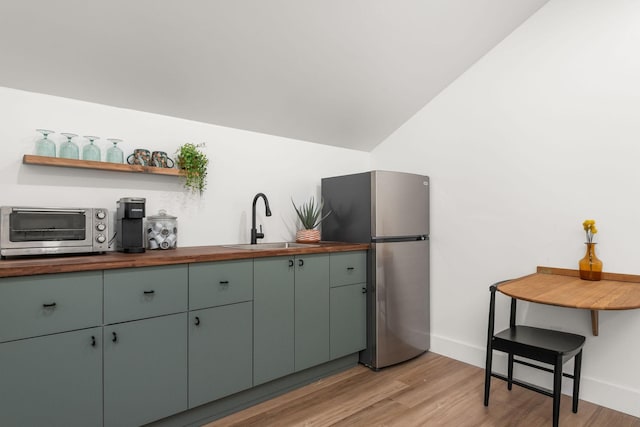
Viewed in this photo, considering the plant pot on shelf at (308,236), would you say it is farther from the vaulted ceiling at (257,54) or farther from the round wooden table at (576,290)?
the round wooden table at (576,290)

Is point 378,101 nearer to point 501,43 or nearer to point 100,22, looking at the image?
point 501,43

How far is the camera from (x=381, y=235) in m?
2.84

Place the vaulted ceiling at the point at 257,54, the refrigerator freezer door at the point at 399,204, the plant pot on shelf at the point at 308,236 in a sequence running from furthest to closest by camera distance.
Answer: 1. the plant pot on shelf at the point at 308,236
2. the refrigerator freezer door at the point at 399,204
3. the vaulted ceiling at the point at 257,54

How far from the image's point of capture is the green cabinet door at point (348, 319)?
2.71 metres

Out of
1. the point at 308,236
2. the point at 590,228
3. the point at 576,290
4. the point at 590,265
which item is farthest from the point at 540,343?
the point at 308,236

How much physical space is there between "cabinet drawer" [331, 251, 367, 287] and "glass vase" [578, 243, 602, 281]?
1406mm

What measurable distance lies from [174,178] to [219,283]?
0.89 metres

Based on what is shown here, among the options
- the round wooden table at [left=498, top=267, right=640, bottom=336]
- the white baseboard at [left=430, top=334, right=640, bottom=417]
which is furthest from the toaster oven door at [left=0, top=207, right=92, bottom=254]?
the white baseboard at [left=430, top=334, right=640, bottom=417]

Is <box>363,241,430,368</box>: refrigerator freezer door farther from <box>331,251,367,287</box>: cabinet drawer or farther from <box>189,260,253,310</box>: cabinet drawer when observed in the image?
<box>189,260,253,310</box>: cabinet drawer

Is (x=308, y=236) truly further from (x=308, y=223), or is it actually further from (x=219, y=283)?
(x=219, y=283)

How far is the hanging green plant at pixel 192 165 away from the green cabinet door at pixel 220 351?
36.6 inches

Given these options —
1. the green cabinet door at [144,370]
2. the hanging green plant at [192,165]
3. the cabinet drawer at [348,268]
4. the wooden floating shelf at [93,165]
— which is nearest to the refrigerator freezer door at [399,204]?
the cabinet drawer at [348,268]

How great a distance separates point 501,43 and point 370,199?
1.55 meters

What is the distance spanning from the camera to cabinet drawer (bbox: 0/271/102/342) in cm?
153
